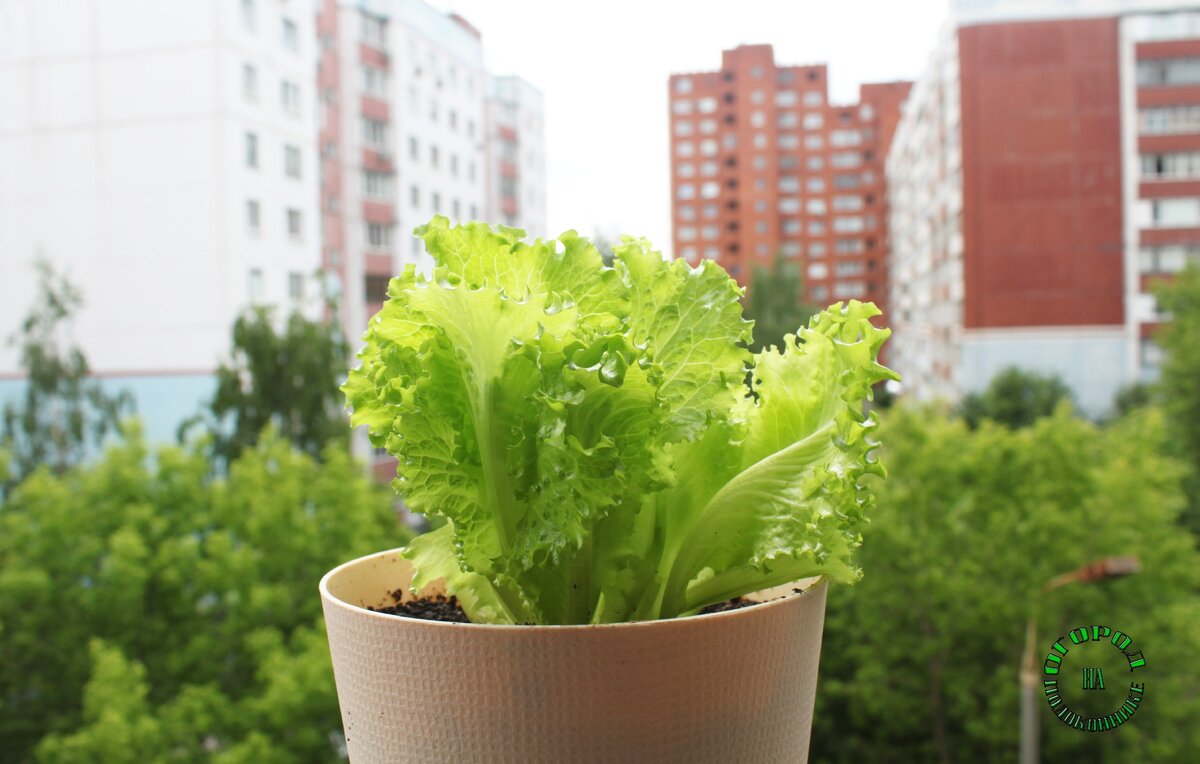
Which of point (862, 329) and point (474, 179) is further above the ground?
point (474, 179)

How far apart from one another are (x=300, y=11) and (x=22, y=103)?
2.90 metres

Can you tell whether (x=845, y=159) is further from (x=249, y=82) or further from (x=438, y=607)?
(x=438, y=607)

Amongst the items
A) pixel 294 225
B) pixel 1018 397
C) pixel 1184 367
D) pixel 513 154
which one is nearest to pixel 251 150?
pixel 294 225

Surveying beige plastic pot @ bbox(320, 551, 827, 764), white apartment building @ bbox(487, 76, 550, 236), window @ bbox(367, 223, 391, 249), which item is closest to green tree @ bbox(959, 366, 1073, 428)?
white apartment building @ bbox(487, 76, 550, 236)

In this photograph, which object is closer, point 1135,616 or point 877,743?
point 1135,616

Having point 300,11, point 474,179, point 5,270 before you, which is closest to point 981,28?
point 474,179

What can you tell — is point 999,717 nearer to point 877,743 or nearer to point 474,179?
point 877,743

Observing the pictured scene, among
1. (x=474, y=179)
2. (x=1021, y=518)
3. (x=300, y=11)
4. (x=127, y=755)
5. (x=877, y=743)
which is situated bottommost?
(x=877, y=743)

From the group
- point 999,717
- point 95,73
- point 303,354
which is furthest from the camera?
point 95,73

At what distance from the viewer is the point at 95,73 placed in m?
10.9

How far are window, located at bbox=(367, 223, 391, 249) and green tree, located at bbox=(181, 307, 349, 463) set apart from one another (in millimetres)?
3354

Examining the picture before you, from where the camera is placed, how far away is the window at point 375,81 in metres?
12.6

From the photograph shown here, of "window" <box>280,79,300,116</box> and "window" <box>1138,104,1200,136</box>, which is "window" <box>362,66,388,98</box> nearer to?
"window" <box>280,79,300,116</box>

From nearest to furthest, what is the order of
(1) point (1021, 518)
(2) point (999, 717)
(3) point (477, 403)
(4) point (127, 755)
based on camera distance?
(3) point (477, 403) < (4) point (127, 755) < (2) point (999, 717) < (1) point (1021, 518)
